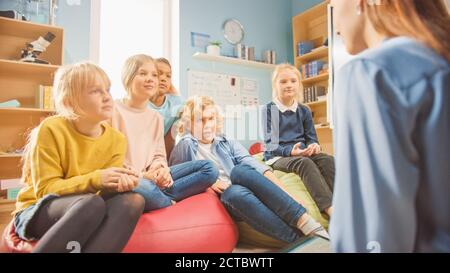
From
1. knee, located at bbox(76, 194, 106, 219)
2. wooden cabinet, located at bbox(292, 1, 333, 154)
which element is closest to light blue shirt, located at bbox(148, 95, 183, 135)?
knee, located at bbox(76, 194, 106, 219)

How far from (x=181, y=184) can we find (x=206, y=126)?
Result: 15cm

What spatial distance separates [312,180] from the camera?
2.42ft

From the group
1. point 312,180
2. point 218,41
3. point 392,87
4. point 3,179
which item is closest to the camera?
point 392,87

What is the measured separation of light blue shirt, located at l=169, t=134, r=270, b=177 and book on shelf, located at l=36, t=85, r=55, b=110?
10.1 inches

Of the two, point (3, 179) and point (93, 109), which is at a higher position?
point (93, 109)

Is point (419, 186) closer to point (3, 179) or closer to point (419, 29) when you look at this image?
point (419, 29)

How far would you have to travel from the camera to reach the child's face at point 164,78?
0.70 meters

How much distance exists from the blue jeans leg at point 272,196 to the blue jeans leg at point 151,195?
6.4 inches

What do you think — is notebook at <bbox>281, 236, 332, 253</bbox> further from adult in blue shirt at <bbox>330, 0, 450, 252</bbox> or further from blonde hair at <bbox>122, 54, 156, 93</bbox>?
blonde hair at <bbox>122, 54, 156, 93</bbox>

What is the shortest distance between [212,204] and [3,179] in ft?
1.30

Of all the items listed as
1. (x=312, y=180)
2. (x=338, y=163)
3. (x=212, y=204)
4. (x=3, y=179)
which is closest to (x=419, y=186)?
(x=338, y=163)

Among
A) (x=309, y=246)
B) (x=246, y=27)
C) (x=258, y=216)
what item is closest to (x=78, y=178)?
(x=258, y=216)

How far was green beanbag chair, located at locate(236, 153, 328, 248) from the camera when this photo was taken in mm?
662

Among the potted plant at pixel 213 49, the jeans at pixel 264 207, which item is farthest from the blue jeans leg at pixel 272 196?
the potted plant at pixel 213 49
